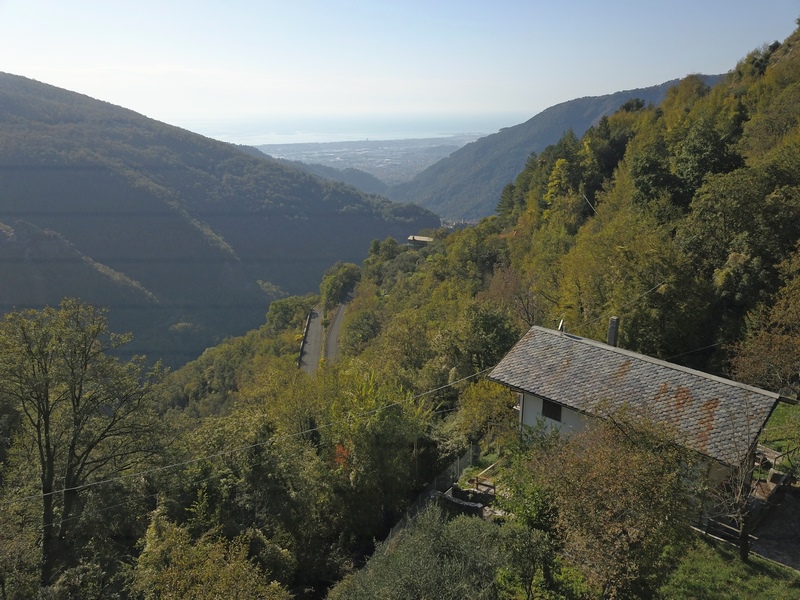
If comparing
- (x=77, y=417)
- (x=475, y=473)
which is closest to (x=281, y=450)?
(x=77, y=417)

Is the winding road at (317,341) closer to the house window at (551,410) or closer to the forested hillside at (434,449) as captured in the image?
the forested hillside at (434,449)

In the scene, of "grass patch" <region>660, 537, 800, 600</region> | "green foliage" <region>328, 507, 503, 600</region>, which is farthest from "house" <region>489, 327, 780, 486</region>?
"green foliage" <region>328, 507, 503, 600</region>

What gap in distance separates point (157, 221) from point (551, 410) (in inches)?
4890

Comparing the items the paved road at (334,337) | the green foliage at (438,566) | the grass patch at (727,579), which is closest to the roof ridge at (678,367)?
the grass patch at (727,579)

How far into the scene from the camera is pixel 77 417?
13891 mm

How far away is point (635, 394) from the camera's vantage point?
13031 mm

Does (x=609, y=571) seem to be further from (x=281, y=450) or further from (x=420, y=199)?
(x=420, y=199)

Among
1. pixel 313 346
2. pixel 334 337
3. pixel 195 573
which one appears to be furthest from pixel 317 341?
pixel 195 573

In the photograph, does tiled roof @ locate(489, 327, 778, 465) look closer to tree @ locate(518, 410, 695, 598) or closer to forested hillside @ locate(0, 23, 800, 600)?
forested hillside @ locate(0, 23, 800, 600)

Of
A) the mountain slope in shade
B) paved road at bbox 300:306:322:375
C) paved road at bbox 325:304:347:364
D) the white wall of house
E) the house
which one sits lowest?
paved road at bbox 300:306:322:375

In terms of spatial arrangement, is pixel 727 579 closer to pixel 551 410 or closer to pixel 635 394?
pixel 635 394

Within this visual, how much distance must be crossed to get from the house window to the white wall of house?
0.33ft

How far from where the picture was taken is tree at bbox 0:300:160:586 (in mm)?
13195

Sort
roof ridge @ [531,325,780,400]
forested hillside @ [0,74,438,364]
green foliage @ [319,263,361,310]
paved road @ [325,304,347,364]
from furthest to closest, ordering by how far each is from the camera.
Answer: forested hillside @ [0,74,438,364] < green foliage @ [319,263,361,310] < paved road @ [325,304,347,364] < roof ridge @ [531,325,780,400]
